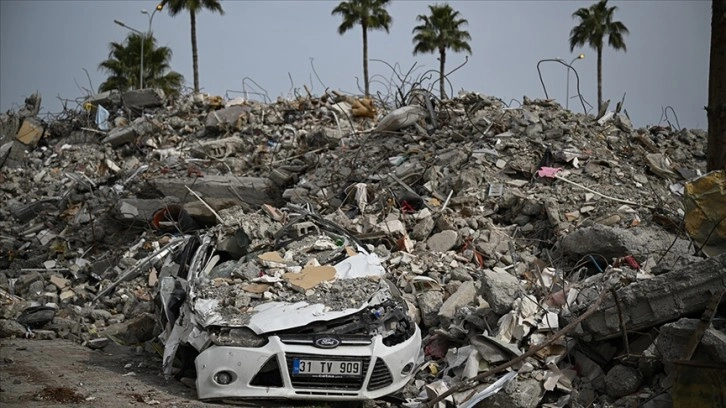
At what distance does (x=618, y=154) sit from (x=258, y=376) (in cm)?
857

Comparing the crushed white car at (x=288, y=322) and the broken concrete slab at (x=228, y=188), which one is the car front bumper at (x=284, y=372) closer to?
the crushed white car at (x=288, y=322)

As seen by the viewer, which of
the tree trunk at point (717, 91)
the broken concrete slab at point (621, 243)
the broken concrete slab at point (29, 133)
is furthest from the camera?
the broken concrete slab at point (29, 133)

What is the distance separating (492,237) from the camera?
31.9 ft

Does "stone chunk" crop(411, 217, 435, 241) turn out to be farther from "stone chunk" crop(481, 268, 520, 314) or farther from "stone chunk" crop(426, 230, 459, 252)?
"stone chunk" crop(481, 268, 520, 314)

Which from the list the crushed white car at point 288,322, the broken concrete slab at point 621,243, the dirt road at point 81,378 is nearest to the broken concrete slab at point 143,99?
the dirt road at point 81,378

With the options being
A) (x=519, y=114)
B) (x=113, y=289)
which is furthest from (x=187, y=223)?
(x=519, y=114)

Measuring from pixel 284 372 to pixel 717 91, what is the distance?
26.6 feet

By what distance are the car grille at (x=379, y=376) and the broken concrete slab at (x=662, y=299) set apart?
185cm

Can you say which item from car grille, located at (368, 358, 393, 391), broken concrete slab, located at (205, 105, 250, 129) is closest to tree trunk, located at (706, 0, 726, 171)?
car grille, located at (368, 358, 393, 391)

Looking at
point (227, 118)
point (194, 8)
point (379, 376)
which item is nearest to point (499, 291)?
point (379, 376)

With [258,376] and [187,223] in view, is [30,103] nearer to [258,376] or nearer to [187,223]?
[187,223]

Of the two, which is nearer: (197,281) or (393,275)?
(197,281)

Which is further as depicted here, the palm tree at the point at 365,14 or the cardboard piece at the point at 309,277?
the palm tree at the point at 365,14

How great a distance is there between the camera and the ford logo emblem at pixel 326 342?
6004mm
